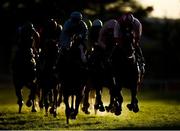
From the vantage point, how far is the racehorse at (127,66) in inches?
803

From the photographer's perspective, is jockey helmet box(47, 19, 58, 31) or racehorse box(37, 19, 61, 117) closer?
racehorse box(37, 19, 61, 117)

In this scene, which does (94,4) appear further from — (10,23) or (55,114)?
(55,114)

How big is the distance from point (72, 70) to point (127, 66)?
160cm

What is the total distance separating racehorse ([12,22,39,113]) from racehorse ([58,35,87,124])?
284 cm

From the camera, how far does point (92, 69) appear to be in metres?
22.3

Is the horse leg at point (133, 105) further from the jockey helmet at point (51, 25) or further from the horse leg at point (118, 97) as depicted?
the jockey helmet at point (51, 25)

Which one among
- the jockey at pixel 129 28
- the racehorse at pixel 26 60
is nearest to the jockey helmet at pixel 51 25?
the racehorse at pixel 26 60

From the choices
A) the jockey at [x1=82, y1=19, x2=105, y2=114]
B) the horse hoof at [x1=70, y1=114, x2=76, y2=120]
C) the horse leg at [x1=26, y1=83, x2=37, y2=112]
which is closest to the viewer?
the horse hoof at [x1=70, y1=114, x2=76, y2=120]

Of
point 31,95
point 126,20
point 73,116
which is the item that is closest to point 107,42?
point 126,20

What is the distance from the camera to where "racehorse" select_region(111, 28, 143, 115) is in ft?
66.9

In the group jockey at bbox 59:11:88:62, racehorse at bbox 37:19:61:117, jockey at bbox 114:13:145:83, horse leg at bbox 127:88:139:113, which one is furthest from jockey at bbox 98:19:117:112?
jockey at bbox 59:11:88:62

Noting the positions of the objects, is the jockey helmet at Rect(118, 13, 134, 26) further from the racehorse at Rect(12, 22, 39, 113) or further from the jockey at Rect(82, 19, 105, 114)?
the racehorse at Rect(12, 22, 39, 113)

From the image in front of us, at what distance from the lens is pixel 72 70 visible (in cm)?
2002

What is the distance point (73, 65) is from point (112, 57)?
1.60 m
